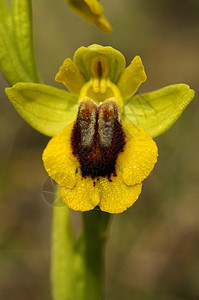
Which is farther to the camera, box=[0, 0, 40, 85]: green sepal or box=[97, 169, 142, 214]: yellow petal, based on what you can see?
box=[0, 0, 40, 85]: green sepal

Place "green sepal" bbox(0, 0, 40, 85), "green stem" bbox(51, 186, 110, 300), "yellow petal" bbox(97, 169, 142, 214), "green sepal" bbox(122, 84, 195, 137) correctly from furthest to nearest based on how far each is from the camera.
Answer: "green stem" bbox(51, 186, 110, 300) < "green sepal" bbox(0, 0, 40, 85) < "green sepal" bbox(122, 84, 195, 137) < "yellow petal" bbox(97, 169, 142, 214)

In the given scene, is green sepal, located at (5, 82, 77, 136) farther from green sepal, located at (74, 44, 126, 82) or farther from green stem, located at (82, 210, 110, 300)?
green stem, located at (82, 210, 110, 300)

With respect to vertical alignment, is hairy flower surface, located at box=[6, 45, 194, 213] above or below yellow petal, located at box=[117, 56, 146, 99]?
below

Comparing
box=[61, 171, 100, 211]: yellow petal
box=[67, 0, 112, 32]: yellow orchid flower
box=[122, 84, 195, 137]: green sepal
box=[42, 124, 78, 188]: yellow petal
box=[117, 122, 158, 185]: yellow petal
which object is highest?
box=[67, 0, 112, 32]: yellow orchid flower

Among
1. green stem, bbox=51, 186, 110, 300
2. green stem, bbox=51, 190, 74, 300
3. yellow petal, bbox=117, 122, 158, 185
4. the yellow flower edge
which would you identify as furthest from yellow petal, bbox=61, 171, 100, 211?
green stem, bbox=51, 190, 74, 300

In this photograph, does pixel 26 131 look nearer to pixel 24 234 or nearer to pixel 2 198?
pixel 2 198

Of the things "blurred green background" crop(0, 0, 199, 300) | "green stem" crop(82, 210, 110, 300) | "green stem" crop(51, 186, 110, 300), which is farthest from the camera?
"blurred green background" crop(0, 0, 199, 300)

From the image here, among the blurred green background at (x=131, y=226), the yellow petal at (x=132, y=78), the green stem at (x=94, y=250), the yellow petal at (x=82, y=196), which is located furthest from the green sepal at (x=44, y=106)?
the blurred green background at (x=131, y=226)
